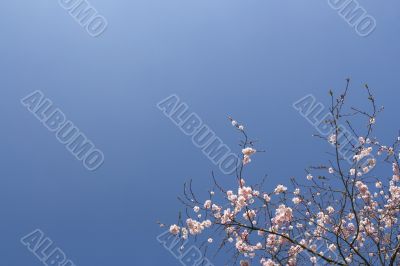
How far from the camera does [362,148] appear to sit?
6301 millimetres

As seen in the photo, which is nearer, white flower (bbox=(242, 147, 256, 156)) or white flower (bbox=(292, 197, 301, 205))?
white flower (bbox=(242, 147, 256, 156))

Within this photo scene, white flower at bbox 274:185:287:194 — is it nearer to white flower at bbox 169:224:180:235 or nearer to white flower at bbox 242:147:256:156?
white flower at bbox 242:147:256:156

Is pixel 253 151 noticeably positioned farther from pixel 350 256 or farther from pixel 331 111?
pixel 350 256

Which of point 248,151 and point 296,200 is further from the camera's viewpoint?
point 296,200

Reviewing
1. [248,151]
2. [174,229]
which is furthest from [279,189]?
[174,229]

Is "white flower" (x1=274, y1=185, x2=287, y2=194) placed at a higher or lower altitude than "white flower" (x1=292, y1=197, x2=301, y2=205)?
lower

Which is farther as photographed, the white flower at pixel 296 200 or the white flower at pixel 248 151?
the white flower at pixel 296 200

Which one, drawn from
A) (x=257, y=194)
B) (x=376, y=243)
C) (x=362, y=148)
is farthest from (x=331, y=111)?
(x=376, y=243)

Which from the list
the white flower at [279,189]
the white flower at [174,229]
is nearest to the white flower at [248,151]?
the white flower at [279,189]

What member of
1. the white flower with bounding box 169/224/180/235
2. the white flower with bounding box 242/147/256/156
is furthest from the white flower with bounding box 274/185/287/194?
the white flower with bounding box 169/224/180/235

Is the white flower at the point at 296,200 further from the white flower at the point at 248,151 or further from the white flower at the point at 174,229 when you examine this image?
the white flower at the point at 174,229

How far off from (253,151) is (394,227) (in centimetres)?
260

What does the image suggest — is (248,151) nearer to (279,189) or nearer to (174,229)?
(279,189)

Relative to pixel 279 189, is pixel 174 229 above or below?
below
